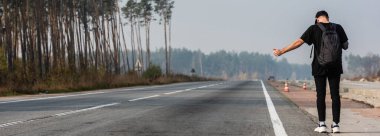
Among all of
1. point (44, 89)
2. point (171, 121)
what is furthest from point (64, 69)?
point (171, 121)

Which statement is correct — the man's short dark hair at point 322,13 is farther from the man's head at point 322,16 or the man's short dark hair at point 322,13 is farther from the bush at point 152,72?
the bush at point 152,72

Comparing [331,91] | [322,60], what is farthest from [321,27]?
[331,91]

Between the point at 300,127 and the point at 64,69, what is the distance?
29.6 meters

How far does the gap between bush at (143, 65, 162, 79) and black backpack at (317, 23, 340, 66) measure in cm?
5935

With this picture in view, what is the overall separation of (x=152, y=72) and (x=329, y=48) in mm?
60620

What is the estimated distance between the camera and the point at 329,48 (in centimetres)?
908

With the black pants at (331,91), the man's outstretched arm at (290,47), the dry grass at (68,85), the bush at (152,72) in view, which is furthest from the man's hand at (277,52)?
the bush at (152,72)

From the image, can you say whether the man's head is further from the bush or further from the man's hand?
the bush

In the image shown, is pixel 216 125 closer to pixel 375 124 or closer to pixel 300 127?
pixel 300 127

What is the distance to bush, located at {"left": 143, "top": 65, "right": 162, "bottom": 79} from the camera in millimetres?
68650

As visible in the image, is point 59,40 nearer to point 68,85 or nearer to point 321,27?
point 68,85

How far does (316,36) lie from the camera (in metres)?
9.30

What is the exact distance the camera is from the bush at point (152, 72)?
68.7 m

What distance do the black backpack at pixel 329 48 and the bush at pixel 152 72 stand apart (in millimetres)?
59351
